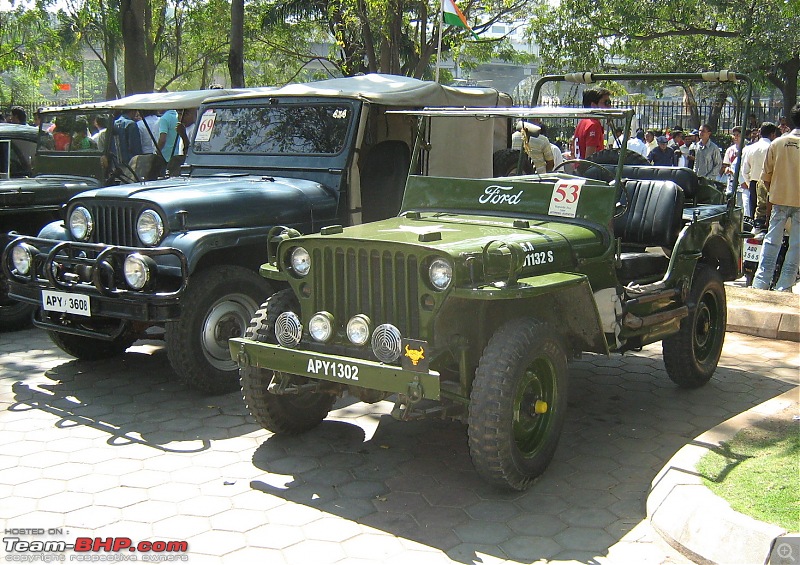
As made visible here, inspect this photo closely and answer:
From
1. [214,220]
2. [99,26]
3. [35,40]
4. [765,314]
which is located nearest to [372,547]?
[214,220]

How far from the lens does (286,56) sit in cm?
3027

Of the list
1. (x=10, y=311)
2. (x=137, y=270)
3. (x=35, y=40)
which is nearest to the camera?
(x=137, y=270)

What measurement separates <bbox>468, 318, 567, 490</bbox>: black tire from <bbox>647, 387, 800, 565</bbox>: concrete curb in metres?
0.59

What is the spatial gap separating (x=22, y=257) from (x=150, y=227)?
1070 millimetres

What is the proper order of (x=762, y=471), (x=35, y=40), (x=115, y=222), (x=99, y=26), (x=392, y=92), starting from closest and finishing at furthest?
(x=762, y=471) < (x=115, y=222) < (x=392, y=92) < (x=99, y=26) < (x=35, y=40)

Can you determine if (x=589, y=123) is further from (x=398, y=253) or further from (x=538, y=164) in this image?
(x=398, y=253)

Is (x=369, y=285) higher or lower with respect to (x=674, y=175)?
lower

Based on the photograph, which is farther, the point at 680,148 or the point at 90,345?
the point at 680,148

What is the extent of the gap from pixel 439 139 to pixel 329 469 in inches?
157

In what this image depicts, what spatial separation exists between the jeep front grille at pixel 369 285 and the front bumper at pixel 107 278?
1.30m

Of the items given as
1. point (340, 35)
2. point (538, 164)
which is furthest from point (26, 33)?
point (538, 164)

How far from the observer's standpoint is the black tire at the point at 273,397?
4.85 meters

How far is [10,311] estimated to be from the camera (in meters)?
7.98

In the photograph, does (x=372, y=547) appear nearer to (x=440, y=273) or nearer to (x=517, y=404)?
(x=517, y=404)
